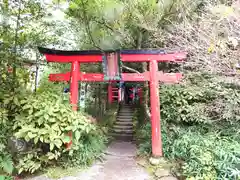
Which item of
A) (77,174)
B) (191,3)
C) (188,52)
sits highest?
(191,3)

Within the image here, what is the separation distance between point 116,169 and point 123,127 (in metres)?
4.50

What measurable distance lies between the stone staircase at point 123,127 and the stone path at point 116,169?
2173 millimetres

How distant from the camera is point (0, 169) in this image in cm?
423

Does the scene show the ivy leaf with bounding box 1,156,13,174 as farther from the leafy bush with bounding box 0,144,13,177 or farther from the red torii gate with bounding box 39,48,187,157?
the red torii gate with bounding box 39,48,187,157

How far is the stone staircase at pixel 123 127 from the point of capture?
8899 mm

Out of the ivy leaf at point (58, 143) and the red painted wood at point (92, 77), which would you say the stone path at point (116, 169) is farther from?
the red painted wood at point (92, 77)

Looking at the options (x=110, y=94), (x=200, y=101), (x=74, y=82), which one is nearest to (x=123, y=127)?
(x=110, y=94)

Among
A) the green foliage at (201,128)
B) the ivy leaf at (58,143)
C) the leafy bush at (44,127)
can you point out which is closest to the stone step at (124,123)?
the green foliage at (201,128)

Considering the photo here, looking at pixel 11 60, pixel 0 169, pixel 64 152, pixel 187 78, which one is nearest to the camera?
pixel 0 169

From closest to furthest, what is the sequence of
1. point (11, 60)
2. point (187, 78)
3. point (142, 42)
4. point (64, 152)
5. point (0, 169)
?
point (0, 169) → point (11, 60) → point (64, 152) → point (187, 78) → point (142, 42)

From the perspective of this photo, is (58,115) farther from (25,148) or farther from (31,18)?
(31,18)

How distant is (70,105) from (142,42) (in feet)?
12.5

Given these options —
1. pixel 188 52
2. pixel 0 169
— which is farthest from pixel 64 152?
pixel 188 52

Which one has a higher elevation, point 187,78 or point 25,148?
point 187,78
